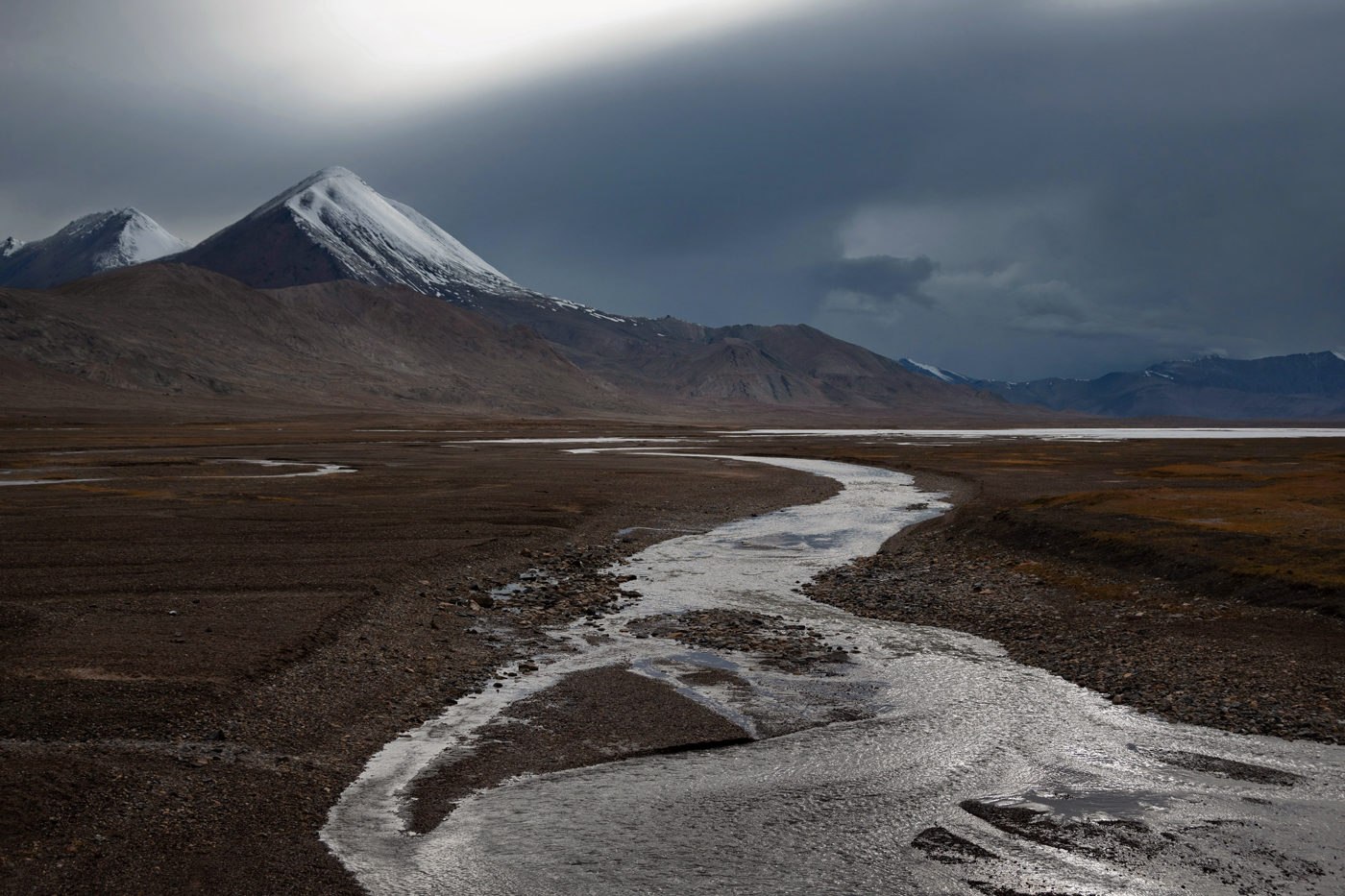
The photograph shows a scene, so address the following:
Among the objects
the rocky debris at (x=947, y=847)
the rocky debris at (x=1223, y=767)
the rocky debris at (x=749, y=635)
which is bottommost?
the rocky debris at (x=947, y=847)

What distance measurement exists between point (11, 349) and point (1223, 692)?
8470 inches

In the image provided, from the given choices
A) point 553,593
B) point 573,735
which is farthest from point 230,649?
point 553,593

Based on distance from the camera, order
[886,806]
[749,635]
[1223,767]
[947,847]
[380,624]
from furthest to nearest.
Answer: [749,635] → [380,624] → [1223,767] → [886,806] → [947,847]

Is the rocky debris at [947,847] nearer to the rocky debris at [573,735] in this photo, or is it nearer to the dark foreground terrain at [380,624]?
the rocky debris at [573,735]

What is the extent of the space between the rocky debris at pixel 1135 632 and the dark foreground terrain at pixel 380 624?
90mm

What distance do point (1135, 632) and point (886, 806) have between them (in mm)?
10593

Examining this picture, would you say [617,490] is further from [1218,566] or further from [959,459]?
[959,459]

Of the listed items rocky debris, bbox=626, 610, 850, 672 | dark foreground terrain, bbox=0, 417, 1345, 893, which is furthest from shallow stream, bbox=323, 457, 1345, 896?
rocky debris, bbox=626, 610, 850, 672

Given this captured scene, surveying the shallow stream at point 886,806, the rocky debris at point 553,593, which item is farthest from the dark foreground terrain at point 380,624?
the shallow stream at point 886,806

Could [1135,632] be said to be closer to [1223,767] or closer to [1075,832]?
[1223,767]

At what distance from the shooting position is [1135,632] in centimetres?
1880

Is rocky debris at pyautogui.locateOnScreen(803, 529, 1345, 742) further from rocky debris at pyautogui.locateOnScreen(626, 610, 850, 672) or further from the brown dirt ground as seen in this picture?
the brown dirt ground

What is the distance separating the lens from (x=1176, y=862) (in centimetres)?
962

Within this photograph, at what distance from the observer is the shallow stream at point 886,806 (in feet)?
30.6
